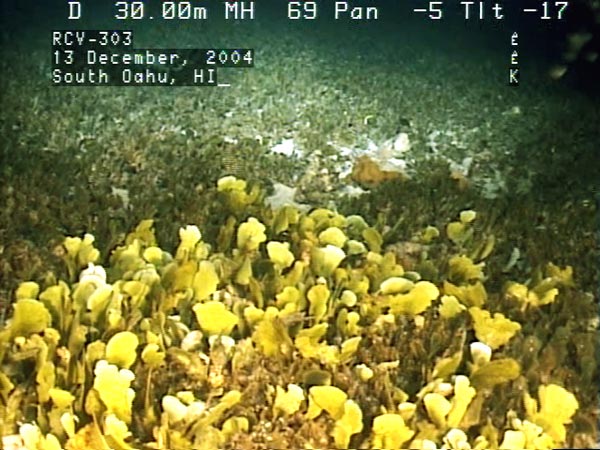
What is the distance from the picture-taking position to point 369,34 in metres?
1.39

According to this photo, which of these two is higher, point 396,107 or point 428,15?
point 428,15

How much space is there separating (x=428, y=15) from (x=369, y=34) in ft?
0.28

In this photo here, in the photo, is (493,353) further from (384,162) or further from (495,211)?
(384,162)

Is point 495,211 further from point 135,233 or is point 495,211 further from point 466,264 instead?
point 135,233

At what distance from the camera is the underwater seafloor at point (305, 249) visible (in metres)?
1.34

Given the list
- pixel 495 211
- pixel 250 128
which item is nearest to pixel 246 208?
pixel 250 128

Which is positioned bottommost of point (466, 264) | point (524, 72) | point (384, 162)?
point (466, 264)

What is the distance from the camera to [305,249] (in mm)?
1417

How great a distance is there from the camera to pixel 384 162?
4.71ft

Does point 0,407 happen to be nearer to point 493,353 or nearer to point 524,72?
point 493,353

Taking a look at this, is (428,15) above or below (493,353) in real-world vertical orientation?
above

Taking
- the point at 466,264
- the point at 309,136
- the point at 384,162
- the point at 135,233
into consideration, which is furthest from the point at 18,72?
the point at 466,264

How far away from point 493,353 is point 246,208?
0.40 metres

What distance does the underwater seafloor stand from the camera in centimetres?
134
